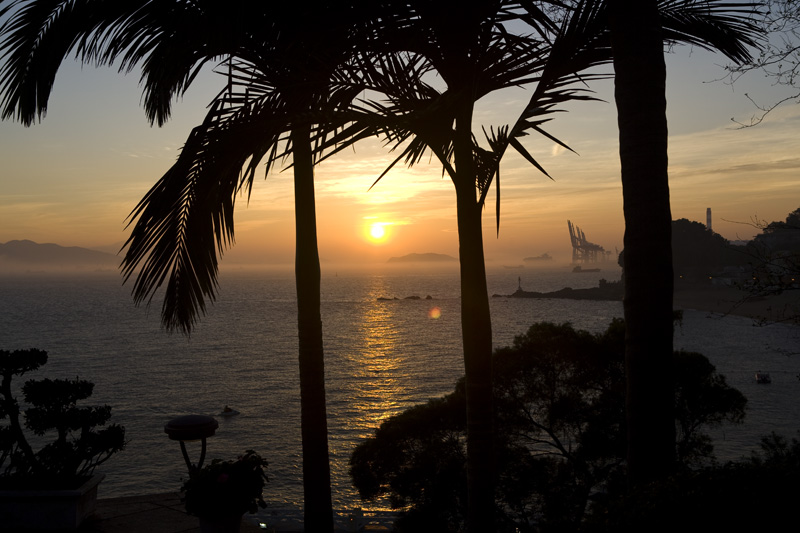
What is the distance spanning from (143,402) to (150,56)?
1971 inches

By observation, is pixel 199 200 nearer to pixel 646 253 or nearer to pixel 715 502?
pixel 646 253

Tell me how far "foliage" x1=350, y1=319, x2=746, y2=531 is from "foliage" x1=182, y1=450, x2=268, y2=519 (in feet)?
22.1

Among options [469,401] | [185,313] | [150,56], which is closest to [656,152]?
[469,401]

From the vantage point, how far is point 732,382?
2021 inches

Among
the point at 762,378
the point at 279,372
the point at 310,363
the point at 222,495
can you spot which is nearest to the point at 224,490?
the point at 222,495

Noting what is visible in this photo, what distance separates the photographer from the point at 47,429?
22.6 feet

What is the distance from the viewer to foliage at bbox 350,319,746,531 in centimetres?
1182

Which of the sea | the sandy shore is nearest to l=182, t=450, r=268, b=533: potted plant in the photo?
the sea

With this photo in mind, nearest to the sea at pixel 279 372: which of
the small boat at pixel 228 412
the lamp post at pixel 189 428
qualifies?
the small boat at pixel 228 412

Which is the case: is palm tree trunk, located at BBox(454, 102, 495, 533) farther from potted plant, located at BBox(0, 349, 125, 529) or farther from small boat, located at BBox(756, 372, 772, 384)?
small boat, located at BBox(756, 372, 772, 384)

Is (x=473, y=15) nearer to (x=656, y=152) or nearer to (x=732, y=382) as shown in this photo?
(x=656, y=152)

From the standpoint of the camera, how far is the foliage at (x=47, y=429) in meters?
6.78

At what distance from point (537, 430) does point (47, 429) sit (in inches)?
381

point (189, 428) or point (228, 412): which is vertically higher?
point (189, 428)
